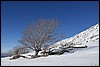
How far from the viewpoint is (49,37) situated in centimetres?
2339

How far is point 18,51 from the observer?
80.2ft

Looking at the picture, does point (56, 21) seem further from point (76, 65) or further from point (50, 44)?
point (76, 65)

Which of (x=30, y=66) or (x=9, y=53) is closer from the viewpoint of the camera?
(x=30, y=66)

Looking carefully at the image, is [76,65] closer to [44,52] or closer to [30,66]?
[30,66]

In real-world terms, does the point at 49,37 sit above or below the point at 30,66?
above

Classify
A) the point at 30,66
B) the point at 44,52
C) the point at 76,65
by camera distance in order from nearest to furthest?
1. the point at 76,65
2. the point at 30,66
3. the point at 44,52

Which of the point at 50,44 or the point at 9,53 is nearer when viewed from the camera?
the point at 50,44

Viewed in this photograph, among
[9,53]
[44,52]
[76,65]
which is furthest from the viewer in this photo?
[9,53]

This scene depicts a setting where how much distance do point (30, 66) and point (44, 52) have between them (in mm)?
10864

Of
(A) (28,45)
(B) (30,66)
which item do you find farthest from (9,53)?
(B) (30,66)

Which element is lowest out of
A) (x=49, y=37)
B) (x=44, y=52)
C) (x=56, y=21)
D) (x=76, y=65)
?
(x=76, y=65)

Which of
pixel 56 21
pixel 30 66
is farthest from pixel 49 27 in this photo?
pixel 30 66

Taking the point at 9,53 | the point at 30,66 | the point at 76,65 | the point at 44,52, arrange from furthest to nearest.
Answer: the point at 9,53 < the point at 44,52 < the point at 30,66 < the point at 76,65

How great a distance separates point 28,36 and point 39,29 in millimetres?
1412
